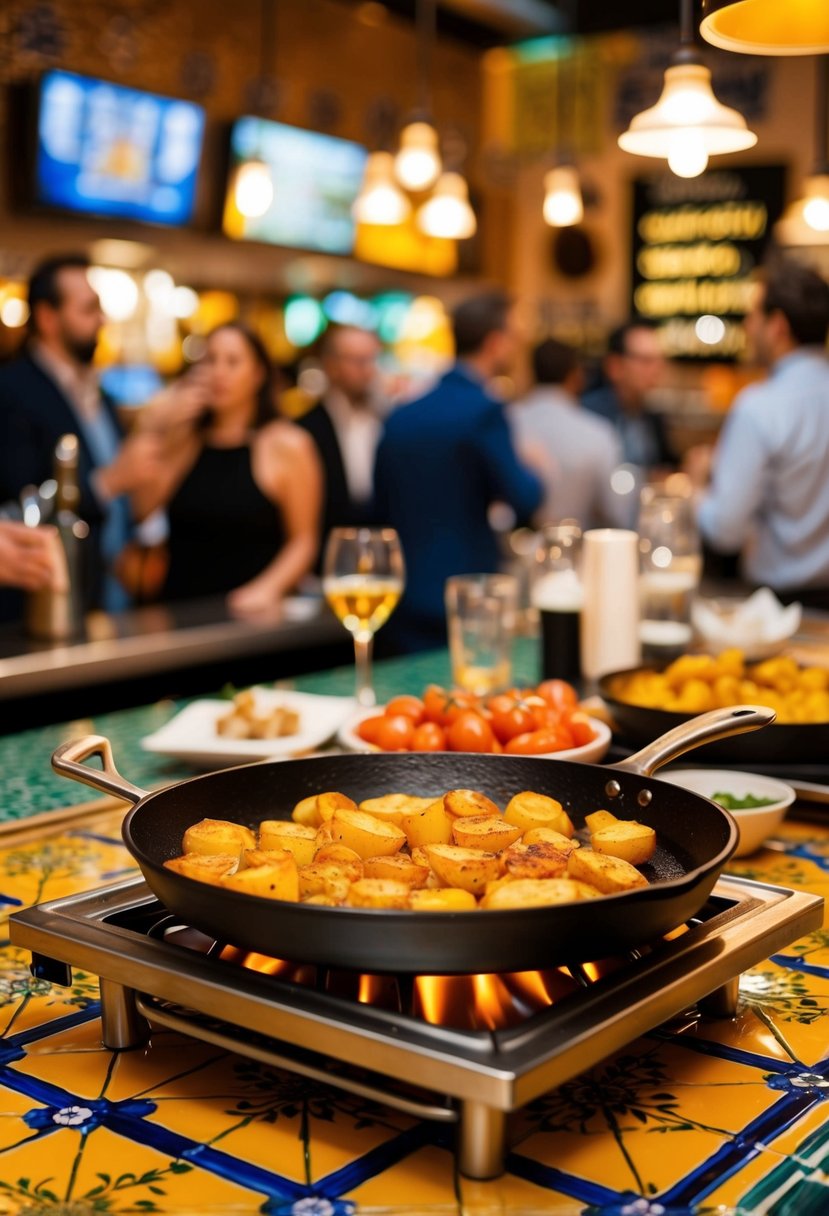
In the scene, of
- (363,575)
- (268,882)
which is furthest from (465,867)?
(363,575)

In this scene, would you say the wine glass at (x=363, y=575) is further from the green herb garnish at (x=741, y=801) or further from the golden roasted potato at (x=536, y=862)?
the golden roasted potato at (x=536, y=862)

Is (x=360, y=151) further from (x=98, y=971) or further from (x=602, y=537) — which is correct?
(x=98, y=971)

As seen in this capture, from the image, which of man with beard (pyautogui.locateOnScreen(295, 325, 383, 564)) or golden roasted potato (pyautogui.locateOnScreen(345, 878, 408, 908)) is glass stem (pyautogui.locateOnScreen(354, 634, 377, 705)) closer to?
golden roasted potato (pyautogui.locateOnScreen(345, 878, 408, 908))

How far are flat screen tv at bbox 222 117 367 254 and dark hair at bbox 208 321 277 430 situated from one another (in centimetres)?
267

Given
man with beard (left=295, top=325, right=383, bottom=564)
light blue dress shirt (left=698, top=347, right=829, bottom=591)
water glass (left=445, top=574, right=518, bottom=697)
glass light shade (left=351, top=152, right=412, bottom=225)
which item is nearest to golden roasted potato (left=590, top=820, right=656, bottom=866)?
water glass (left=445, top=574, right=518, bottom=697)

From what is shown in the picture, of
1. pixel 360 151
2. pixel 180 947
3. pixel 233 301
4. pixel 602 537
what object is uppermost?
pixel 360 151

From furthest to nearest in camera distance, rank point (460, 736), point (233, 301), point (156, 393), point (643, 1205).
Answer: point (233, 301) → point (156, 393) → point (460, 736) → point (643, 1205)

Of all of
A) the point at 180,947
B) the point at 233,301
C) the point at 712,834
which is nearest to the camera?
the point at 180,947

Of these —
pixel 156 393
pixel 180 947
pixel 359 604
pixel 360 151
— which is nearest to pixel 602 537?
pixel 359 604

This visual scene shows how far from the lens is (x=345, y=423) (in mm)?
7031

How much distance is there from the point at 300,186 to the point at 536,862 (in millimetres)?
6909

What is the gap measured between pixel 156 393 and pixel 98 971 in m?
6.05

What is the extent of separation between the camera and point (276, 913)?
0.95 metres

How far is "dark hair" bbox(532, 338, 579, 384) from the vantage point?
5.71 metres
